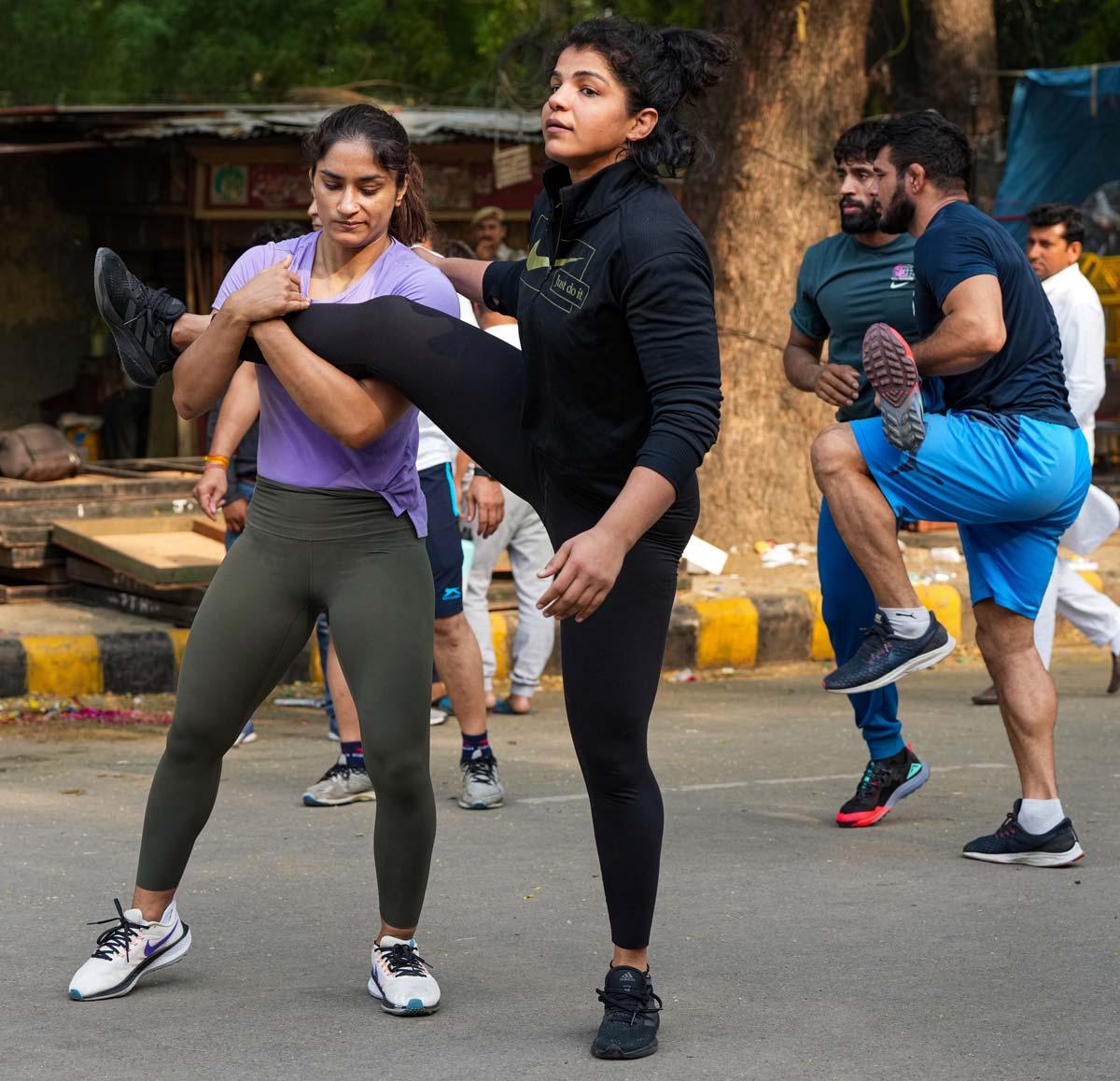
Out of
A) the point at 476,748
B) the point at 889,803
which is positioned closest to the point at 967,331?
the point at 889,803

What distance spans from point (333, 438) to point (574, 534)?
2.07 feet

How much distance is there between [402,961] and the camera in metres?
3.93

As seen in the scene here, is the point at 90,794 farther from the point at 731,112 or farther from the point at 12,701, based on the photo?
the point at 731,112

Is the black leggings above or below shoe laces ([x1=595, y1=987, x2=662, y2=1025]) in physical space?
above

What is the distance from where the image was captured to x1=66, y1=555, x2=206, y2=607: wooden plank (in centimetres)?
893

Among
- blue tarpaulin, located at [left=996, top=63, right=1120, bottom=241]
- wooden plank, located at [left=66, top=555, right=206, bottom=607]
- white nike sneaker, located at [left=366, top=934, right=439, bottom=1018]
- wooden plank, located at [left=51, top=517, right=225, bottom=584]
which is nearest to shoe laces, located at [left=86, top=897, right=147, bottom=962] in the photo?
white nike sneaker, located at [left=366, top=934, right=439, bottom=1018]

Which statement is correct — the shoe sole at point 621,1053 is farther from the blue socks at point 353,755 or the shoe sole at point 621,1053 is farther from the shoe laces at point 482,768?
the blue socks at point 353,755

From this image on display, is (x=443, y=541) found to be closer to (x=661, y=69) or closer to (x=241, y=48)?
(x=661, y=69)

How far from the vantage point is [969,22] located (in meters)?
15.3

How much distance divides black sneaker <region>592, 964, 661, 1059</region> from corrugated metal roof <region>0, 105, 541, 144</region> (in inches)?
363

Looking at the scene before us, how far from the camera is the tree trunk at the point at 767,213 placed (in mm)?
10875

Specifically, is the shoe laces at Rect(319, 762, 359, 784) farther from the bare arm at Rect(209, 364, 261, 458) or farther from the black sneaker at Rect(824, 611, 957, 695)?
the black sneaker at Rect(824, 611, 957, 695)

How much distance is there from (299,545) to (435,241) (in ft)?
9.38

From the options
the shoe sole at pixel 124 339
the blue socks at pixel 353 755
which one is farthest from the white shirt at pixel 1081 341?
the shoe sole at pixel 124 339
